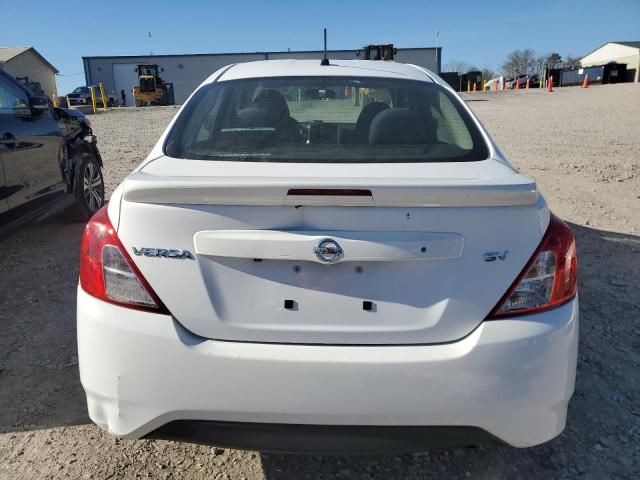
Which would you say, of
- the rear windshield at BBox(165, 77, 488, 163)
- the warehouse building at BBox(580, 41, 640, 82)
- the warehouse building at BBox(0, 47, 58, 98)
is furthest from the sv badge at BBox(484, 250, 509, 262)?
the warehouse building at BBox(580, 41, 640, 82)

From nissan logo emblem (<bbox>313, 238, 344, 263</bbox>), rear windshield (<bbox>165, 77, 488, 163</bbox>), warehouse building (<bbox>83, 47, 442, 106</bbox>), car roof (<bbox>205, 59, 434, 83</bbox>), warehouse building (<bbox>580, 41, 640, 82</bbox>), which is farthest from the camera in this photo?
warehouse building (<bbox>580, 41, 640, 82</bbox>)

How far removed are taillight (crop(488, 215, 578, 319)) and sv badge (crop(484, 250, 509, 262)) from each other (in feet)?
0.29

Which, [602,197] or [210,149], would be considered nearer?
[210,149]

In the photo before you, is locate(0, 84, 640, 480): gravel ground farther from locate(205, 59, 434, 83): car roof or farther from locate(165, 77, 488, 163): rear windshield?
locate(205, 59, 434, 83): car roof

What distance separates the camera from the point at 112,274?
5.80 ft

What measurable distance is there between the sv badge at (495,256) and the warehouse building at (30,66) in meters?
57.2

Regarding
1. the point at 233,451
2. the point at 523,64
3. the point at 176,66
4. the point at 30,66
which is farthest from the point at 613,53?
the point at 233,451

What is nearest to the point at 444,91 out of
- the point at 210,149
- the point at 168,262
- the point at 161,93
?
the point at 210,149

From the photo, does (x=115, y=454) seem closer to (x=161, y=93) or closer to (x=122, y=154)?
(x=122, y=154)

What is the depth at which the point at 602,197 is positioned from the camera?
6582mm

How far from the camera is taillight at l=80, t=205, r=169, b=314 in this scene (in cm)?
173

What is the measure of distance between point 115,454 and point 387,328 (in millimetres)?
1443

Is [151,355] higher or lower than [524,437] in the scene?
higher

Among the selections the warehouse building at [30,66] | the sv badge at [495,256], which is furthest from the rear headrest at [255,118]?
the warehouse building at [30,66]
